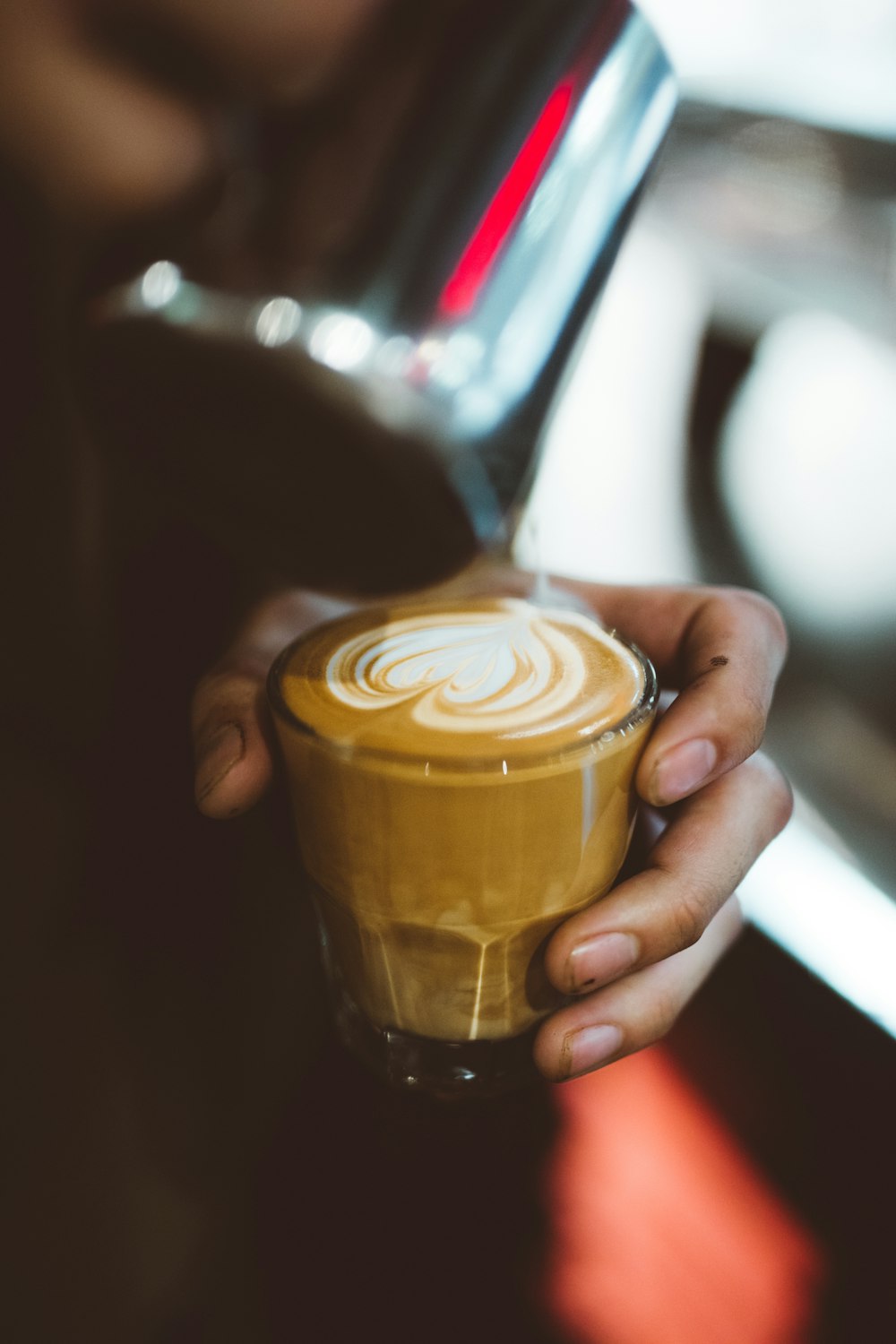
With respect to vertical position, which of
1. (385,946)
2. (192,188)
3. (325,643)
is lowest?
(385,946)

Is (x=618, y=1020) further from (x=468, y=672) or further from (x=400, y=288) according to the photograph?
(x=400, y=288)

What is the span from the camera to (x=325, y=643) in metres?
0.78

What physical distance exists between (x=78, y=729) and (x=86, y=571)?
16cm

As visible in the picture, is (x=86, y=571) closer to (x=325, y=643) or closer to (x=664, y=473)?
(x=325, y=643)

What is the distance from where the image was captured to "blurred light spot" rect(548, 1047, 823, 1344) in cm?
57

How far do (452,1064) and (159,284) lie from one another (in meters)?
0.60

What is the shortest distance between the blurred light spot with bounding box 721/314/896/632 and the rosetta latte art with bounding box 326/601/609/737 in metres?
0.64

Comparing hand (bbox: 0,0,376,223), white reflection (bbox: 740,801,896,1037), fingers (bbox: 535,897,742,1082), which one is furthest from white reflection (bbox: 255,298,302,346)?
white reflection (bbox: 740,801,896,1037)

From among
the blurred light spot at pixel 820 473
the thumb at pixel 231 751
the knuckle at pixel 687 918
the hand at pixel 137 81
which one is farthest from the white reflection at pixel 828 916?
the hand at pixel 137 81

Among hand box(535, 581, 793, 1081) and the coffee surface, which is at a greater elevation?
the coffee surface

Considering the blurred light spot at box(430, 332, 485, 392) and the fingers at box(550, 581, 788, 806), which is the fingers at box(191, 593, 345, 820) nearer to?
the fingers at box(550, 581, 788, 806)

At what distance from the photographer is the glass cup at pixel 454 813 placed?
58cm

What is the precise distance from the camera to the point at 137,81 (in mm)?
447

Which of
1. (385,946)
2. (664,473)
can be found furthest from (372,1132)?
(664,473)
